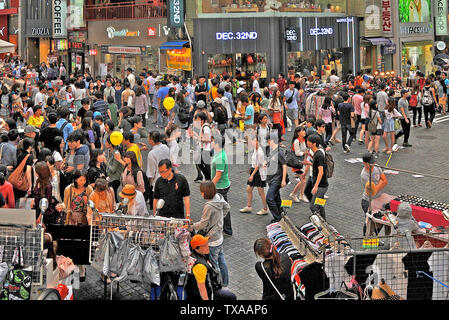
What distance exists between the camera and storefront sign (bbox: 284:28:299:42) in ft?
98.7

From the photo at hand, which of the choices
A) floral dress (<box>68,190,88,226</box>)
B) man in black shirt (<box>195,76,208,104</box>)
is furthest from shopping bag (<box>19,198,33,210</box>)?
man in black shirt (<box>195,76,208,104</box>)

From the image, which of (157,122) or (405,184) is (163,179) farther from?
(157,122)

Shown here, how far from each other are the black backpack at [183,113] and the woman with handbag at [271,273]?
11.8 m

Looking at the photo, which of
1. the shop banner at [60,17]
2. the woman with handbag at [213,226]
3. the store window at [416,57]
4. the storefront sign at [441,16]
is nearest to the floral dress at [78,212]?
the woman with handbag at [213,226]

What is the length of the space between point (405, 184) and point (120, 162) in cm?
698

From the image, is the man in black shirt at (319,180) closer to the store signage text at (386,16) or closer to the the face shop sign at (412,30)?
the store signage text at (386,16)

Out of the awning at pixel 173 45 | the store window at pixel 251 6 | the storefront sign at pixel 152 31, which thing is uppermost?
the store window at pixel 251 6

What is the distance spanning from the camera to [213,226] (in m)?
8.50

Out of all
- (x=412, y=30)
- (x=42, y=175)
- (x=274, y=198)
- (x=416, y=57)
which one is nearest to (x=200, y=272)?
(x=42, y=175)

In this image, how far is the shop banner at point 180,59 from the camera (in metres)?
29.8

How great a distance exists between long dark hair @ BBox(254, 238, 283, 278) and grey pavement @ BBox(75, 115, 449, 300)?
150 centimetres

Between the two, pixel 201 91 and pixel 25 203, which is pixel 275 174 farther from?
pixel 201 91
